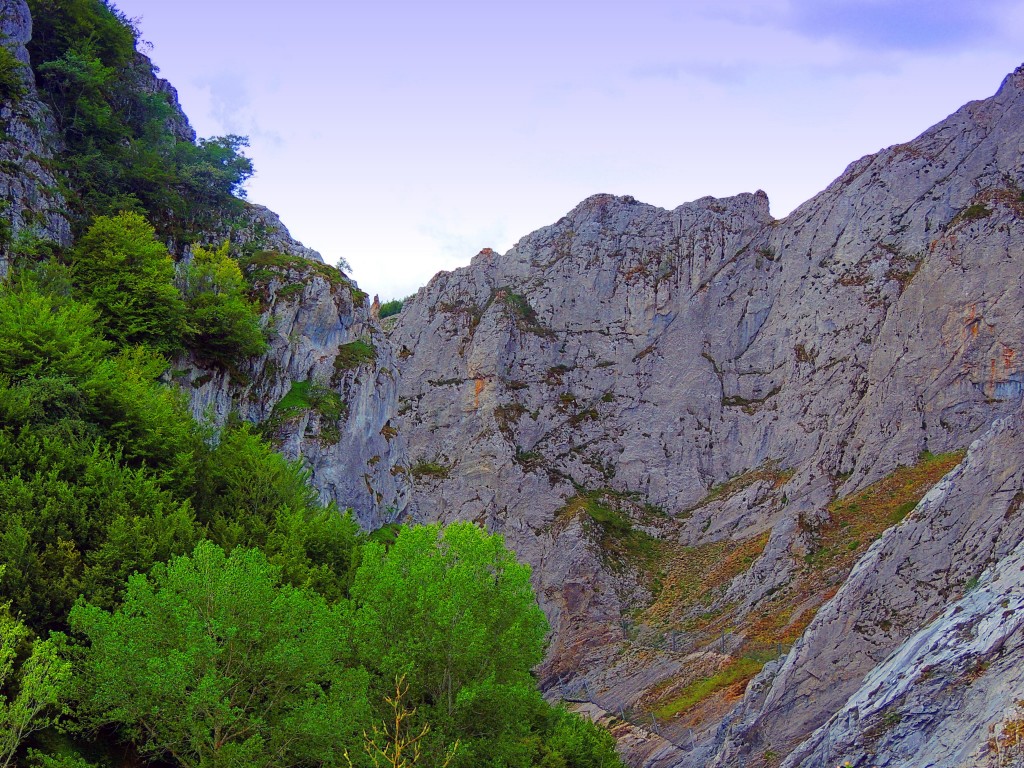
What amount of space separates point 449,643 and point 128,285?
69.3 feet

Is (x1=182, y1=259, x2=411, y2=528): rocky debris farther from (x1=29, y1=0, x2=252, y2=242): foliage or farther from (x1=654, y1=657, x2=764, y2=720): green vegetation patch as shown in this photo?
(x1=654, y1=657, x2=764, y2=720): green vegetation patch

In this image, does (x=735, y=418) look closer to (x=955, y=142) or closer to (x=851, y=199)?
(x=851, y=199)

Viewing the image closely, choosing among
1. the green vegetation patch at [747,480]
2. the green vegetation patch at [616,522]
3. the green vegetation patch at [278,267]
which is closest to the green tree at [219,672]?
the green vegetation patch at [278,267]

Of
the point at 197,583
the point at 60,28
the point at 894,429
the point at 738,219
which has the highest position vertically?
the point at 60,28

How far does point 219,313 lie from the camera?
121 ft

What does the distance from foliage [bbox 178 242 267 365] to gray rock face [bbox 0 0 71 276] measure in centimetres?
587

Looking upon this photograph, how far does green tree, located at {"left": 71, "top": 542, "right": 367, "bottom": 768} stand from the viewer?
1945cm

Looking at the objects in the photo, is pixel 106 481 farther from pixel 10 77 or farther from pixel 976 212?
pixel 976 212

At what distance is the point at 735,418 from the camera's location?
241 feet


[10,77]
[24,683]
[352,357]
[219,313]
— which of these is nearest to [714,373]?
[352,357]

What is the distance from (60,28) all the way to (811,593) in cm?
5487

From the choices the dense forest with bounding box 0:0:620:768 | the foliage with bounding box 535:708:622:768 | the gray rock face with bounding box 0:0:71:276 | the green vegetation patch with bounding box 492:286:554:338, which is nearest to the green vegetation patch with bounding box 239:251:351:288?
the dense forest with bounding box 0:0:620:768

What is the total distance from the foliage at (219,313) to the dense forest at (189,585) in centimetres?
12

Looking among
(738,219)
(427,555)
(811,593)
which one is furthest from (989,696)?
(738,219)
